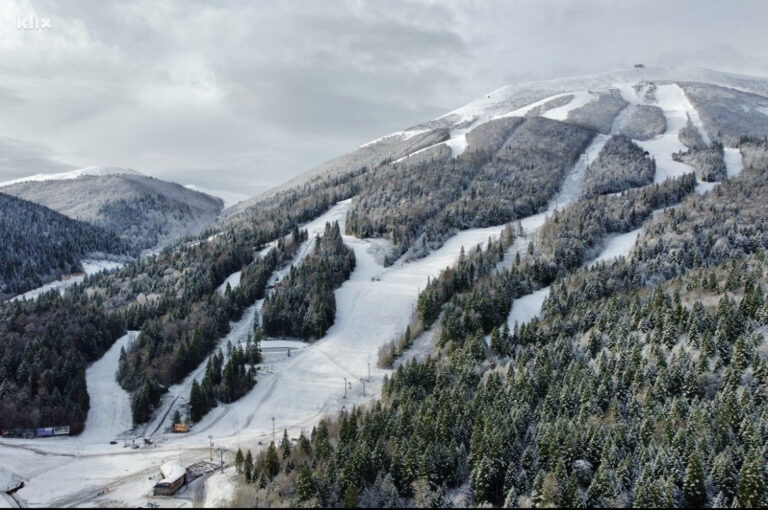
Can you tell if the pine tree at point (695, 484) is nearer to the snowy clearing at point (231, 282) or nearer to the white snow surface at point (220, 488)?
the white snow surface at point (220, 488)

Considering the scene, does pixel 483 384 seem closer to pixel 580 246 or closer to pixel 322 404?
pixel 322 404

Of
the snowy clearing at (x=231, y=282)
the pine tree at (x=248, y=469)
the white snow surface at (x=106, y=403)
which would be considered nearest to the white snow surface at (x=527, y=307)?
the pine tree at (x=248, y=469)

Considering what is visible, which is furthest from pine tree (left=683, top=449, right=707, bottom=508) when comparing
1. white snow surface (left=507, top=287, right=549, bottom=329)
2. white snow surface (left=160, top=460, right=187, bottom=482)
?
white snow surface (left=507, top=287, right=549, bottom=329)

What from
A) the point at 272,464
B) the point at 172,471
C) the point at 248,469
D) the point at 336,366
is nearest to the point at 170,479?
the point at 172,471

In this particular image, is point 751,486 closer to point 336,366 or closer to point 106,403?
point 336,366

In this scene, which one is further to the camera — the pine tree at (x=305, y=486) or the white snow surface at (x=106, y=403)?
the white snow surface at (x=106, y=403)

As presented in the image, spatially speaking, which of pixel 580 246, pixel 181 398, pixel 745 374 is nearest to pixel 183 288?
pixel 181 398

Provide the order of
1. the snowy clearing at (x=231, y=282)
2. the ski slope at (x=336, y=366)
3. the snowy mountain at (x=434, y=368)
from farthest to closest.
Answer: the snowy clearing at (x=231, y=282), the ski slope at (x=336, y=366), the snowy mountain at (x=434, y=368)
